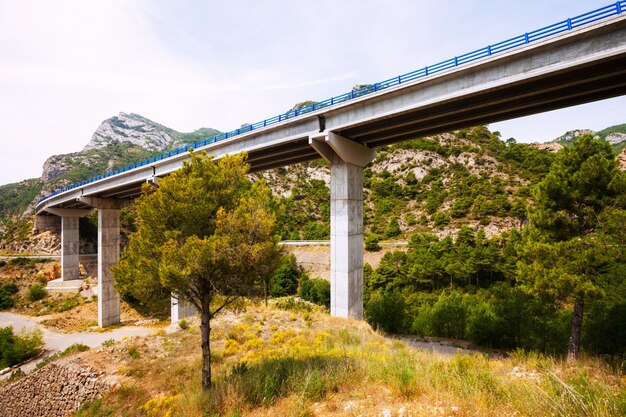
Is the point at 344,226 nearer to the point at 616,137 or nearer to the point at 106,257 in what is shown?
the point at 106,257

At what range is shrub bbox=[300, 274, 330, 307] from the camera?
143 ft

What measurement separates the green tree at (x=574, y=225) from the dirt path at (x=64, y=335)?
30414 millimetres

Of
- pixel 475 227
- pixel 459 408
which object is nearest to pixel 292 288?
pixel 475 227

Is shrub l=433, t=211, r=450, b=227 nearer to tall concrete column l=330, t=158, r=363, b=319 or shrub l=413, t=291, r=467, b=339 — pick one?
shrub l=413, t=291, r=467, b=339

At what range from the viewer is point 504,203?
56.4 metres

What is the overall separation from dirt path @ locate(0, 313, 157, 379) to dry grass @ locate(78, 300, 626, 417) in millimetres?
15628

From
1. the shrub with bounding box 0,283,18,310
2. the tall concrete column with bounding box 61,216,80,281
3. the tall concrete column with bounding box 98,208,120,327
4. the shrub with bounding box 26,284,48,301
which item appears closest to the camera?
the tall concrete column with bounding box 98,208,120,327

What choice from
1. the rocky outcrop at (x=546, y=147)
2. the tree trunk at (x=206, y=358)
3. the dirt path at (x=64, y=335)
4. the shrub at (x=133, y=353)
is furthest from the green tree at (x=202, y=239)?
the rocky outcrop at (x=546, y=147)

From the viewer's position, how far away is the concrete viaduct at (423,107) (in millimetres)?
11734

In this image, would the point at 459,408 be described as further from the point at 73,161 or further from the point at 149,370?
the point at 73,161

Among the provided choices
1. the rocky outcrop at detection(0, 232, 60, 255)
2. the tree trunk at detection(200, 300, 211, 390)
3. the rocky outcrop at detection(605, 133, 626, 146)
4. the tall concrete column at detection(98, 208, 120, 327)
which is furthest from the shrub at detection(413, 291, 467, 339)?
the rocky outcrop at detection(605, 133, 626, 146)

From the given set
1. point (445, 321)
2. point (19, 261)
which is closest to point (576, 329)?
point (445, 321)

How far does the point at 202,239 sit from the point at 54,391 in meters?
13.9

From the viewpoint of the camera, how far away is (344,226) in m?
19.1
